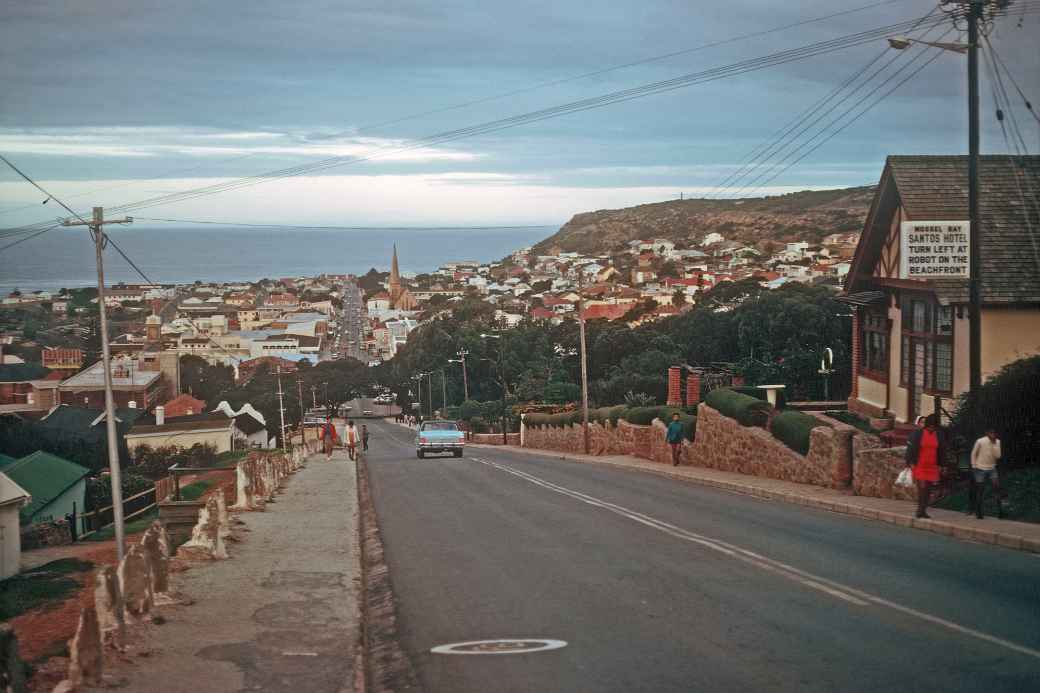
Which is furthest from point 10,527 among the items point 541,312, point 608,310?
point 541,312

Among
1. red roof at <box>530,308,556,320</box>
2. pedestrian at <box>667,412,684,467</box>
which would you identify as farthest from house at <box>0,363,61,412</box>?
red roof at <box>530,308,556,320</box>

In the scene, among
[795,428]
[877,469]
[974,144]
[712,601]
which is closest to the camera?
[712,601]

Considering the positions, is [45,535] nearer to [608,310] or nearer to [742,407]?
[742,407]

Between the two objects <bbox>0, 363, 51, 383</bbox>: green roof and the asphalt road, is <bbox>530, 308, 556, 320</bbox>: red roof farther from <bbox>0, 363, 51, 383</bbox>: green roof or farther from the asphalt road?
the asphalt road

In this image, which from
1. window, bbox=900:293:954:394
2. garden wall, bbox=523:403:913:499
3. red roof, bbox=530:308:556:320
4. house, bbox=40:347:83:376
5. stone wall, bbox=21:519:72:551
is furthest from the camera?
red roof, bbox=530:308:556:320

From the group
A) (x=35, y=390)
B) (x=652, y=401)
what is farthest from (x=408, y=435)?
(x=35, y=390)

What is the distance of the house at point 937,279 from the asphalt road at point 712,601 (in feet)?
24.5

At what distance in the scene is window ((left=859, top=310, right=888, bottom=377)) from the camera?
32.1 m

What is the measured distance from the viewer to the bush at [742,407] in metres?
27.3

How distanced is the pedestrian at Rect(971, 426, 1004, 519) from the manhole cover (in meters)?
9.17

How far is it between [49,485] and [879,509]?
31.5 m

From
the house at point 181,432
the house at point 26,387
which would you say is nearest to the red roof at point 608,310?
the house at point 181,432

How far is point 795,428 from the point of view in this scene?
79.6ft

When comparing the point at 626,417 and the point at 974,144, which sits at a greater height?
the point at 974,144
